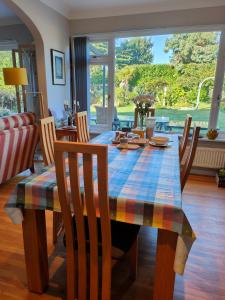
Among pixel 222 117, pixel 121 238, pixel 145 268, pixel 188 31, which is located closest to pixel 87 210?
pixel 121 238

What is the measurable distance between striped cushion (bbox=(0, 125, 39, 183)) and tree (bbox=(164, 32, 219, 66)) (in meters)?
2.61

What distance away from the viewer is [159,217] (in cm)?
106

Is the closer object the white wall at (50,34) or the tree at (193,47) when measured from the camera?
the white wall at (50,34)

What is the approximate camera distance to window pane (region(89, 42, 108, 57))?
13.2 ft

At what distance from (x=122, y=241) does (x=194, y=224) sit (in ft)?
4.21

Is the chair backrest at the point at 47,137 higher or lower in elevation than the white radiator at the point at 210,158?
higher

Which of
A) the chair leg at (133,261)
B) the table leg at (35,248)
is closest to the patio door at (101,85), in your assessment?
the chair leg at (133,261)

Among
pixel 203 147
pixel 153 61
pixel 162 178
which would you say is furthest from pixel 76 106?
pixel 162 178

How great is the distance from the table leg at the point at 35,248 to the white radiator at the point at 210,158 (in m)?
2.93

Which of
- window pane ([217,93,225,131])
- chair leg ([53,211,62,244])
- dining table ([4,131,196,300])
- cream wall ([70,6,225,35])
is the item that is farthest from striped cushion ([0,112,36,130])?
window pane ([217,93,225,131])

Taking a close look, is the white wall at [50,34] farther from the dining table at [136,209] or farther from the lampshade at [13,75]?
the dining table at [136,209]

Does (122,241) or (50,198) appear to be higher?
(50,198)

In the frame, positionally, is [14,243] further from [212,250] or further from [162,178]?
[212,250]

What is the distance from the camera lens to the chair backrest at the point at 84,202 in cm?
99
